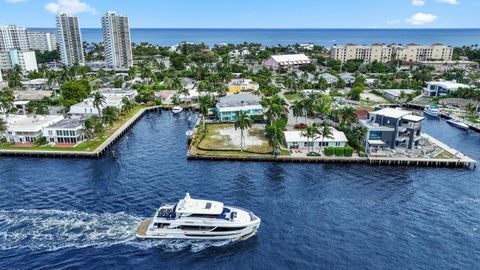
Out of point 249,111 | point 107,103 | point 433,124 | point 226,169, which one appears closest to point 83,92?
point 107,103

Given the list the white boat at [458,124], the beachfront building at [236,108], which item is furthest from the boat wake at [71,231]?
the white boat at [458,124]

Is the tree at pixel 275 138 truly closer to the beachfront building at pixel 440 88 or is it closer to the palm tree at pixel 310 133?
the palm tree at pixel 310 133

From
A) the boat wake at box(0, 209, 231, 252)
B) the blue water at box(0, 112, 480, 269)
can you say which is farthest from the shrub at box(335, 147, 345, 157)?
the boat wake at box(0, 209, 231, 252)

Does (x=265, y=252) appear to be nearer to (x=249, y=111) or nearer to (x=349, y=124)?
(x=349, y=124)

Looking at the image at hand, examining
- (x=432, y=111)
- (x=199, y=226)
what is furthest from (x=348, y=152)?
(x=432, y=111)

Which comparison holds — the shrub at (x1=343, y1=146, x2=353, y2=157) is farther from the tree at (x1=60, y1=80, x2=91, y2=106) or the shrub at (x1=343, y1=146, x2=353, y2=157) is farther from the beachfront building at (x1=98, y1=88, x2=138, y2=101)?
the tree at (x1=60, y1=80, x2=91, y2=106)

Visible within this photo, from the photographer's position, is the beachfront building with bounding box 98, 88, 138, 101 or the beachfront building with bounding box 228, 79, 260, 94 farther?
the beachfront building with bounding box 228, 79, 260, 94
